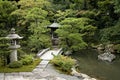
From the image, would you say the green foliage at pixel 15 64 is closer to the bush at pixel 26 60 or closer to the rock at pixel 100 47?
the bush at pixel 26 60

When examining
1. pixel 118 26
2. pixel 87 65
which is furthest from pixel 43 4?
pixel 87 65

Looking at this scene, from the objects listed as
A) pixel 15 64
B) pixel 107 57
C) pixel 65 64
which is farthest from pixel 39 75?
pixel 107 57

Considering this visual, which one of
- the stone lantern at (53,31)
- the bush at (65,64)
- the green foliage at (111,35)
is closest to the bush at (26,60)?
the bush at (65,64)

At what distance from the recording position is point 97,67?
74.9 feet

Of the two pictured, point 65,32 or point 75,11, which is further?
point 75,11

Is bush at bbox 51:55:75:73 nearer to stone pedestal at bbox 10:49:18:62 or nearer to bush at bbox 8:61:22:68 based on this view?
bush at bbox 8:61:22:68

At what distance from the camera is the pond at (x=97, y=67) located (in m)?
20.0

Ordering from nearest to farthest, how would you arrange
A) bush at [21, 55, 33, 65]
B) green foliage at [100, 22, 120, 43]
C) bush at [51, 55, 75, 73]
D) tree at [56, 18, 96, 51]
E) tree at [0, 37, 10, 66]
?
1. tree at [0, 37, 10, 66]
2. bush at [51, 55, 75, 73]
3. bush at [21, 55, 33, 65]
4. tree at [56, 18, 96, 51]
5. green foliage at [100, 22, 120, 43]

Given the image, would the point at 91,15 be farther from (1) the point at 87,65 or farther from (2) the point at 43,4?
(1) the point at 87,65

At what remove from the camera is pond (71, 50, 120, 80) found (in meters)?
20.0

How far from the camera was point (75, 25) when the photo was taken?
28.8 meters

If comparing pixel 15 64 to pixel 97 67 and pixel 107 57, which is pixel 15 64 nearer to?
pixel 97 67

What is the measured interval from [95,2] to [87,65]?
16.0 meters

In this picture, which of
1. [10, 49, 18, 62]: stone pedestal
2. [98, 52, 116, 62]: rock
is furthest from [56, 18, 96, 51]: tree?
[10, 49, 18, 62]: stone pedestal
